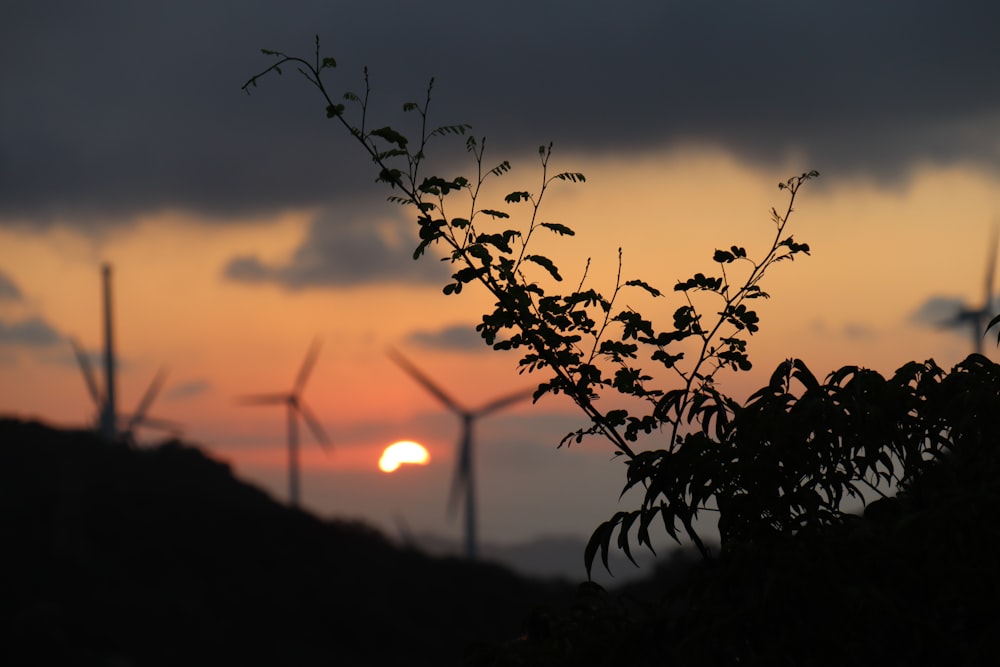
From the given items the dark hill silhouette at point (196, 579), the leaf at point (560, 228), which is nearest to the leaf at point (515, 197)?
the leaf at point (560, 228)

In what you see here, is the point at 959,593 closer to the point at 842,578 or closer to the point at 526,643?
the point at 842,578

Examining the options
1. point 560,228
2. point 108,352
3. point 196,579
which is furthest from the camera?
point 196,579

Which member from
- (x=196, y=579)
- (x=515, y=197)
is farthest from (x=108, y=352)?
(x=515, y=197)

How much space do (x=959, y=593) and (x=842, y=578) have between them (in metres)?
0.75

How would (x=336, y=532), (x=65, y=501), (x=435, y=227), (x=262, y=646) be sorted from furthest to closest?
(x=336, y=532) < (x=65, y=501) < (x=262, y=646) < (x=435, y=227)

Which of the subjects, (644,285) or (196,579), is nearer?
(644,285)

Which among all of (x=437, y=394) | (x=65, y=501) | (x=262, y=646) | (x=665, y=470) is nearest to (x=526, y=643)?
(x=665, y=470)

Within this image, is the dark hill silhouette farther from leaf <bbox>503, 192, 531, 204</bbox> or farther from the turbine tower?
leaf <bbox>503, 192, 531, 204</bbox>

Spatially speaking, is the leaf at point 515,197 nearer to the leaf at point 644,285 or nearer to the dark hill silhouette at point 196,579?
the leaf at point 644,285

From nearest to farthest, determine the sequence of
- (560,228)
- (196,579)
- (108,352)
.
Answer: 1. (560,228)
2. (108,352)
3. (196,579)

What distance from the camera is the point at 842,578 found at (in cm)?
882

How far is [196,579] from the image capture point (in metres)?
154

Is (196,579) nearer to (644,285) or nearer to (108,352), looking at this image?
(108,352)

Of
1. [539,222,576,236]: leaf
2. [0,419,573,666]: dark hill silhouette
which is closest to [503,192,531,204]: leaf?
[539,222,576,236]: leaf
